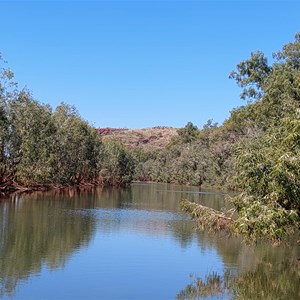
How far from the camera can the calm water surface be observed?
15509 mm

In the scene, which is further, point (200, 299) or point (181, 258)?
point (181, 258)

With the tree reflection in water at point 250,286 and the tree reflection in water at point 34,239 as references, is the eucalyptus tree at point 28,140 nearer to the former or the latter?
the tree reflection in water at point 34,239

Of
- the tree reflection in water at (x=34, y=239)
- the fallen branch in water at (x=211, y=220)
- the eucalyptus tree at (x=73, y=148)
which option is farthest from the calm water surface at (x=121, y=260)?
the eucalyptus tree at (x=73, y=148)

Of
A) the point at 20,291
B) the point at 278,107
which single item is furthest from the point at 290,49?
the point at 20,291

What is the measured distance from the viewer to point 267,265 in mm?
20234

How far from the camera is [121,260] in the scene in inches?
801

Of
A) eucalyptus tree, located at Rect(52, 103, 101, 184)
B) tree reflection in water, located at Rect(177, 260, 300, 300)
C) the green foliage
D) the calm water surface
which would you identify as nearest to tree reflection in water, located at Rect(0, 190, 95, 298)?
the calm water surface

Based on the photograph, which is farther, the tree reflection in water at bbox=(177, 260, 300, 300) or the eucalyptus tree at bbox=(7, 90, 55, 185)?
the eucalyptus tree at bbox=(7, 90, 55, 185)

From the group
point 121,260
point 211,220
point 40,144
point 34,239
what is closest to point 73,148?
point 40,144

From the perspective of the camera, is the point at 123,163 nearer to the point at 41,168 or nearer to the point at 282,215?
the point at 41,168

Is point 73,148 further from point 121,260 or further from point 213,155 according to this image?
point 121,260

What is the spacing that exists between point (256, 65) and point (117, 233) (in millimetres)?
18685

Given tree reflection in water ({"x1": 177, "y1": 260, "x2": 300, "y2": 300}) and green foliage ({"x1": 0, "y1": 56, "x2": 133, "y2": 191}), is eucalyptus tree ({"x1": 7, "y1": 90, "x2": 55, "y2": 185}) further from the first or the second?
tree reflection in water ({"x1": 177, "y1": 260, "x2": 300, "y2": 300})

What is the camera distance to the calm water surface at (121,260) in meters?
15.5
